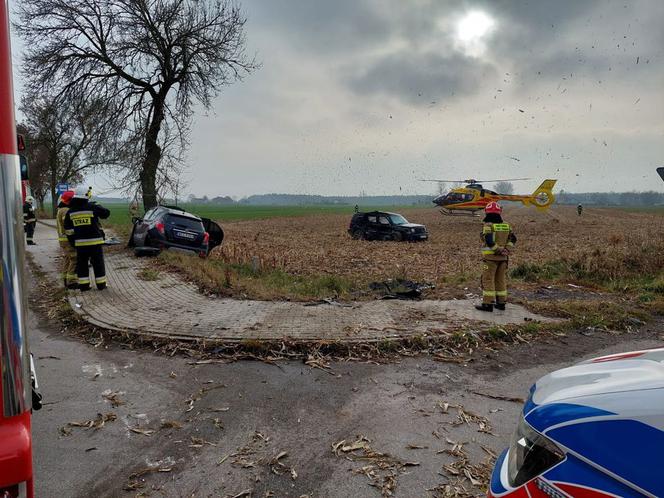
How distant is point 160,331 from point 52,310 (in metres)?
3.17

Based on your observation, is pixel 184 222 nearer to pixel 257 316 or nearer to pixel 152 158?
pixel 257 316

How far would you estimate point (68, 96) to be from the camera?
19.5 m

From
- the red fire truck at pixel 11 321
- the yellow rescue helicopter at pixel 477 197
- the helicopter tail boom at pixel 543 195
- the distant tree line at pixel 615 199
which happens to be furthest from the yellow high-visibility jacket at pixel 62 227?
the distant tree line at pixel 615 199

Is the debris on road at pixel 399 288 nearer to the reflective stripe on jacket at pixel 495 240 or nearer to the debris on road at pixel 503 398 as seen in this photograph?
the reflective stripe on jacket at pixel 495 240

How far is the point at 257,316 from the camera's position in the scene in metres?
7.59

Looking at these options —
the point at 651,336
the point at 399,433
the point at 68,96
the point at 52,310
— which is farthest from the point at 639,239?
the point at 68,96

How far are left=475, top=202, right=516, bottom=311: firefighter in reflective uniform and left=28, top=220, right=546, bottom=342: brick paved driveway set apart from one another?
0.28 meters

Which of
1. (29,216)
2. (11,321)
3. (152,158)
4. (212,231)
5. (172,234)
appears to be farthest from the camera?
(152,158)

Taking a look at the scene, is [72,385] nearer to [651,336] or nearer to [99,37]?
[651,336]

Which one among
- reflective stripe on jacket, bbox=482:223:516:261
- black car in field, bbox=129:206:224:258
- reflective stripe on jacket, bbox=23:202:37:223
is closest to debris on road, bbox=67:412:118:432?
reflective stripe on jacket, bbox=482:223:516:261

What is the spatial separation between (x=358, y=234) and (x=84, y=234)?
16802 millimetres

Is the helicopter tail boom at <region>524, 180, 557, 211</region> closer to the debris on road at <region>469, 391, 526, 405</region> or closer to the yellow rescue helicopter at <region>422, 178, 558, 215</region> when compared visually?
the yellow rescue helicopter at <region>422, 178, 558, 215</region>

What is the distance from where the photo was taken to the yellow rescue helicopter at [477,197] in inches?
1399

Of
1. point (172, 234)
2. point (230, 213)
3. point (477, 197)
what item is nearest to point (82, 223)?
point (172, 234)
